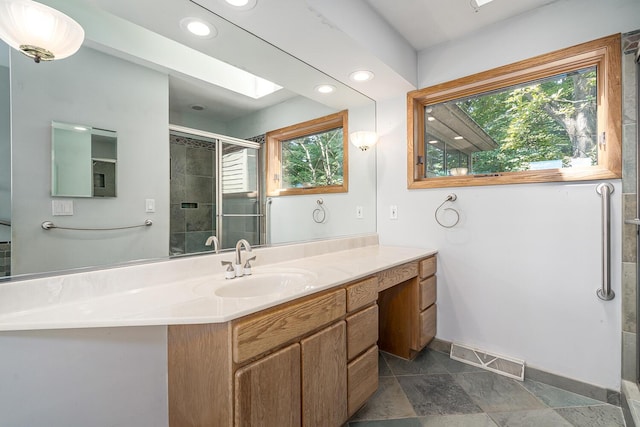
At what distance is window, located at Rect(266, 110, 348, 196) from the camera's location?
1883 mm

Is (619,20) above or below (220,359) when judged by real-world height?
above

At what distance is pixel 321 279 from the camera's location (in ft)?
4.34

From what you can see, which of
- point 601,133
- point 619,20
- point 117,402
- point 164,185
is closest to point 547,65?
point 619,20

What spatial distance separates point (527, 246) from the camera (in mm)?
1851

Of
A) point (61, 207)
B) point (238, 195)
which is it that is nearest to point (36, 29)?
point (61, 207)

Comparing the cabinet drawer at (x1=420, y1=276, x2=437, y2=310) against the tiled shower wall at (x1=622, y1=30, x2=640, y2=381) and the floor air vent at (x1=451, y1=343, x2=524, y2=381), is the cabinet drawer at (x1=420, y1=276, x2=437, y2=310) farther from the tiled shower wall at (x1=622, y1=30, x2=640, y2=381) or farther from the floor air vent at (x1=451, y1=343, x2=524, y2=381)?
the tiled shower wall at (x1=622, y1=30, x2=640, y2=381)

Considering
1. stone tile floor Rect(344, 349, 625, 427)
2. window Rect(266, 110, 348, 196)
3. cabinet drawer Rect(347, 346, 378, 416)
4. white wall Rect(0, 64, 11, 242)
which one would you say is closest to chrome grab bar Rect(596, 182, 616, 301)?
stone tile floor Rect(344, 349, 625, 427)

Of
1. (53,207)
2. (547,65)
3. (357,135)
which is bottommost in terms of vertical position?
(53,207)

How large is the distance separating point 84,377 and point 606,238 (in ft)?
8.35

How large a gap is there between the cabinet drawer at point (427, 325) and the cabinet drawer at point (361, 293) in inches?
26.7

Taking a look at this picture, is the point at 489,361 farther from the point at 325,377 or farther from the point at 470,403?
the point at 325,377

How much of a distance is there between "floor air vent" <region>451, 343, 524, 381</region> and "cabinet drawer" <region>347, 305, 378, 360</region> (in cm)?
96

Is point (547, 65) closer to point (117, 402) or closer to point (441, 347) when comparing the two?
point (441, 347)

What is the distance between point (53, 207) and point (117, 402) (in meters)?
0.82
